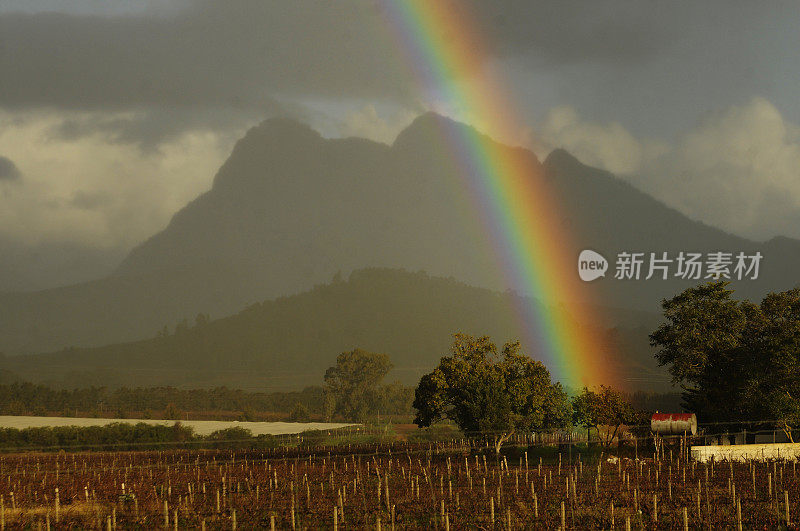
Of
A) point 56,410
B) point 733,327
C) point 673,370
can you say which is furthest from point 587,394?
point 56,410

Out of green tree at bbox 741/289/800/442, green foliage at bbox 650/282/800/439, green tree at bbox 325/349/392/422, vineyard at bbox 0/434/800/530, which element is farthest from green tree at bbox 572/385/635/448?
green tree at bbox 325/349/392/422

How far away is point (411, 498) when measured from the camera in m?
40.3

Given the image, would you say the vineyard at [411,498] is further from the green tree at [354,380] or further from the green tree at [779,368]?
the green tree at [354,380]

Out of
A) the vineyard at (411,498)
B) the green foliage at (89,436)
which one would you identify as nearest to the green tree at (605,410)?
the vineyard at (411,498)

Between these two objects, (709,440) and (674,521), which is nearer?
(674,521)

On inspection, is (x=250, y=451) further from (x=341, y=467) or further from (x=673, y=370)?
(x=673, y=370)

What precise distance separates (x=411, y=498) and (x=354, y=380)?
147 m

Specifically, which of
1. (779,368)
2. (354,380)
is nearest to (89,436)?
(779,368)

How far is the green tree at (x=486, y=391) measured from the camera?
220 ft

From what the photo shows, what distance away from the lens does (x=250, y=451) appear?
80.7 metres

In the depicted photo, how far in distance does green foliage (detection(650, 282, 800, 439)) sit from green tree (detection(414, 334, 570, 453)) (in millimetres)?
11082

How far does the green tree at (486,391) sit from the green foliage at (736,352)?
36.4ft

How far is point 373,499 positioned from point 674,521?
47.7 feet

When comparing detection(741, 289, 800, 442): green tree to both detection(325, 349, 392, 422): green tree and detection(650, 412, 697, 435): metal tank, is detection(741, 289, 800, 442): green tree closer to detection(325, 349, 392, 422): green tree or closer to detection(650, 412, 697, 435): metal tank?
detection(650, 412, 697, 435): metal tank
